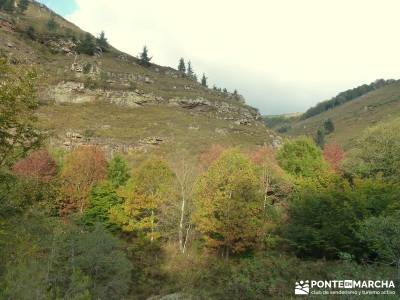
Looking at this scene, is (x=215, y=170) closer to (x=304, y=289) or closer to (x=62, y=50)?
(x=304, y=289)

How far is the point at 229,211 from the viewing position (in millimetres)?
34250

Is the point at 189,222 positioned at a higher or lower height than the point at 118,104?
lower

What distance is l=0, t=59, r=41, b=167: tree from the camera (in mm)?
12352

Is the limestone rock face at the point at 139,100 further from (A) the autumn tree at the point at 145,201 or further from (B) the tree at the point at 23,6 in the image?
(B) the tree at the point at 23,6

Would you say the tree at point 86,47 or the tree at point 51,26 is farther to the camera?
the tree at point 51,26

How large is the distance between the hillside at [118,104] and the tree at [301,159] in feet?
92.9

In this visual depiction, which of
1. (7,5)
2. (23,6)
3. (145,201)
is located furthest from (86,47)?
(145,201)

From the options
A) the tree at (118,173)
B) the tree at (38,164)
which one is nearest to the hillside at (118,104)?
the tree at (38,164)

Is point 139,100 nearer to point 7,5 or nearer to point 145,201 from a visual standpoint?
point 145,201

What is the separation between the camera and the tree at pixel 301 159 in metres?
48.9

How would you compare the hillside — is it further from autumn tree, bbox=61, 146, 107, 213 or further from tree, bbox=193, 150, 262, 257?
tree, bbox=193, 150, 262, 257

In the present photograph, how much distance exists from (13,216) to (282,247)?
28.4 metres

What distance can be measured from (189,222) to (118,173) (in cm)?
1531

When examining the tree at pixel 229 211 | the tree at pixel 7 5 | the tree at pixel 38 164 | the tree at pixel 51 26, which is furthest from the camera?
the tree at pixel 7 5
